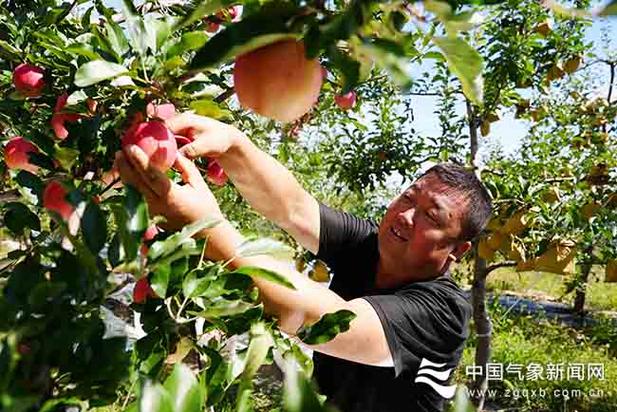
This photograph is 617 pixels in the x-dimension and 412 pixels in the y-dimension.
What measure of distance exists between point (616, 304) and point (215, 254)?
9.10 m

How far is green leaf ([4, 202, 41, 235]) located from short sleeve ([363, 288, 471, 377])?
0.70 metres

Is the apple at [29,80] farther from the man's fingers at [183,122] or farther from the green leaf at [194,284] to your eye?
the green leaf at [194,284]

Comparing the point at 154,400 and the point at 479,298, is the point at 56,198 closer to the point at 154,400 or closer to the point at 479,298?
the point at 154,400

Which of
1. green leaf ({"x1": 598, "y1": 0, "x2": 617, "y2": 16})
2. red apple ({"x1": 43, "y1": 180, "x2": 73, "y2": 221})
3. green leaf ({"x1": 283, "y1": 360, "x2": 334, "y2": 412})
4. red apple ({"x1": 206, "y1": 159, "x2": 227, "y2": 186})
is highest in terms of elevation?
green leaf ({"x1": 598, "y1": 0, "x2": 617, "y2": 16})

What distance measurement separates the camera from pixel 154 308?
776mm

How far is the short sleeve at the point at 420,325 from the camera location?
136cm

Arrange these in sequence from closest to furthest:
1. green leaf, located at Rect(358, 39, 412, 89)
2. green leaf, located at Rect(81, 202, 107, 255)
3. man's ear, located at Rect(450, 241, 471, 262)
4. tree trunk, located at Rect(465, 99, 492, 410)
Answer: green leaf, located at Rect(358, 39, 412, 89), green leaf, located at Rect(81, 202, 107, 255), man's ear, located at Rect(450, 241, 471, 262), tree trunk, located at Rect(465, 99, 492, 410)

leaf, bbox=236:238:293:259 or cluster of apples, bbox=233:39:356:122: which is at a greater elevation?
cluster of apples, bbox=233:39:356:122

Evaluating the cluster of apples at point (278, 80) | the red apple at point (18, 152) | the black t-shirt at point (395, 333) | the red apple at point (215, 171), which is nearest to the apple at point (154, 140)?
the cluster of apples at point (278, 80)

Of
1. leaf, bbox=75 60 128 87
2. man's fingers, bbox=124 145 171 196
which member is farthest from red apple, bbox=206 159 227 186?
leaf, bbox=75 60 128 87

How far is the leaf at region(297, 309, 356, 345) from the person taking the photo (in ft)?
2.83

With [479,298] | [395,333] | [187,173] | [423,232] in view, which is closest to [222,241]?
[187,173]

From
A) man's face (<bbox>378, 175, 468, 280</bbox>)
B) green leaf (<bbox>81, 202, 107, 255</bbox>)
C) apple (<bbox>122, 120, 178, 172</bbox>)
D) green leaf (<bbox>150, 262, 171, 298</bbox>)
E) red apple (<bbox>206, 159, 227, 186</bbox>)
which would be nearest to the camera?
green leaf (<bbox>81, 202, 107, 255</bbox>)

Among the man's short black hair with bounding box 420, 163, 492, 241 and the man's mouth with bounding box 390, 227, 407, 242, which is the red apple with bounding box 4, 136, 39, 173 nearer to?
the man's mouth with bounding box 390, 227, 407, 242
